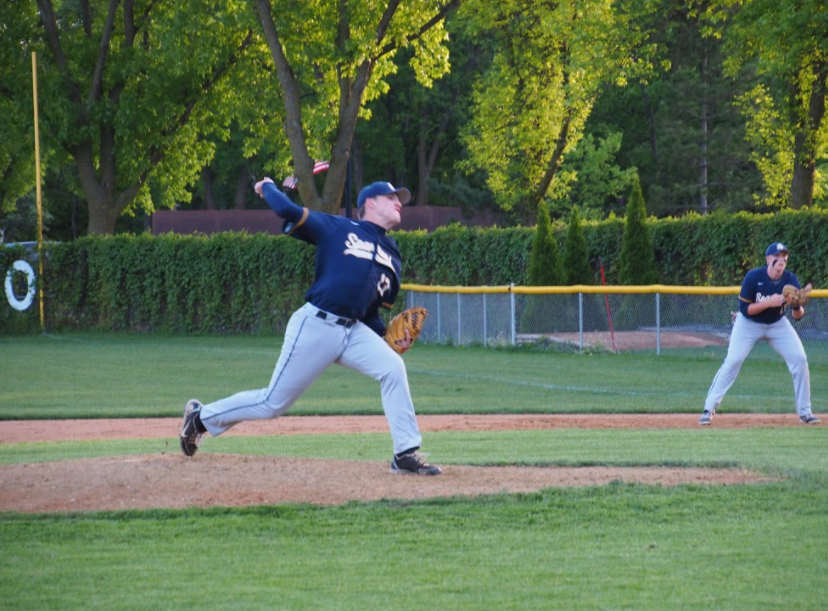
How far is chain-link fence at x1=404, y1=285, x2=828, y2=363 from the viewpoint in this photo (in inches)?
835

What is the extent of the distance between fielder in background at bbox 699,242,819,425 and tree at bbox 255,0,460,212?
19970mm

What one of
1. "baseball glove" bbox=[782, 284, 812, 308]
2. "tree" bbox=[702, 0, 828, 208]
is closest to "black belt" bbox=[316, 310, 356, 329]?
"baseball glove" bbox=[782, 284, 812, 308]

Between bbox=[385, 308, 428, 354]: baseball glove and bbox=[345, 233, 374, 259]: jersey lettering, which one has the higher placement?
bbox=[345, 233, 374, 259]: jersey lettering

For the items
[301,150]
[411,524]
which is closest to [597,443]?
[411,524]

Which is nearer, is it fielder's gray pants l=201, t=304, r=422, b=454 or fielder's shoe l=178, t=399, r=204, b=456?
fielder's gray pants l=201, t=304, r=422, b=454

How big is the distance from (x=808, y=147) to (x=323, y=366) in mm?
23435

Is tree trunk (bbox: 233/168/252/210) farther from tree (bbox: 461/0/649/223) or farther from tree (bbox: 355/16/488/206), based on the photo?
tree (bbox: 461/0/649/223)

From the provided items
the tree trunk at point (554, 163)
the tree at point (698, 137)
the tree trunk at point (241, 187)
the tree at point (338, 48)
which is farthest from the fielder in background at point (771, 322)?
the tree trunk at point (241, 187)

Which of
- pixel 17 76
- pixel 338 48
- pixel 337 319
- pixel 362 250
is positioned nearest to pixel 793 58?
pixel 338 48

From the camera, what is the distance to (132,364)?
22672 mm

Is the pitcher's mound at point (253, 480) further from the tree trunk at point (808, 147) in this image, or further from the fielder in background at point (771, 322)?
the tree trunk at point (808, 147)

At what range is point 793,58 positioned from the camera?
24.8 m

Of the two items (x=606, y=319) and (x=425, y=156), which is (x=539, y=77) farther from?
(x=425, y=156)

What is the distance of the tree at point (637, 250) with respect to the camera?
24938mm
